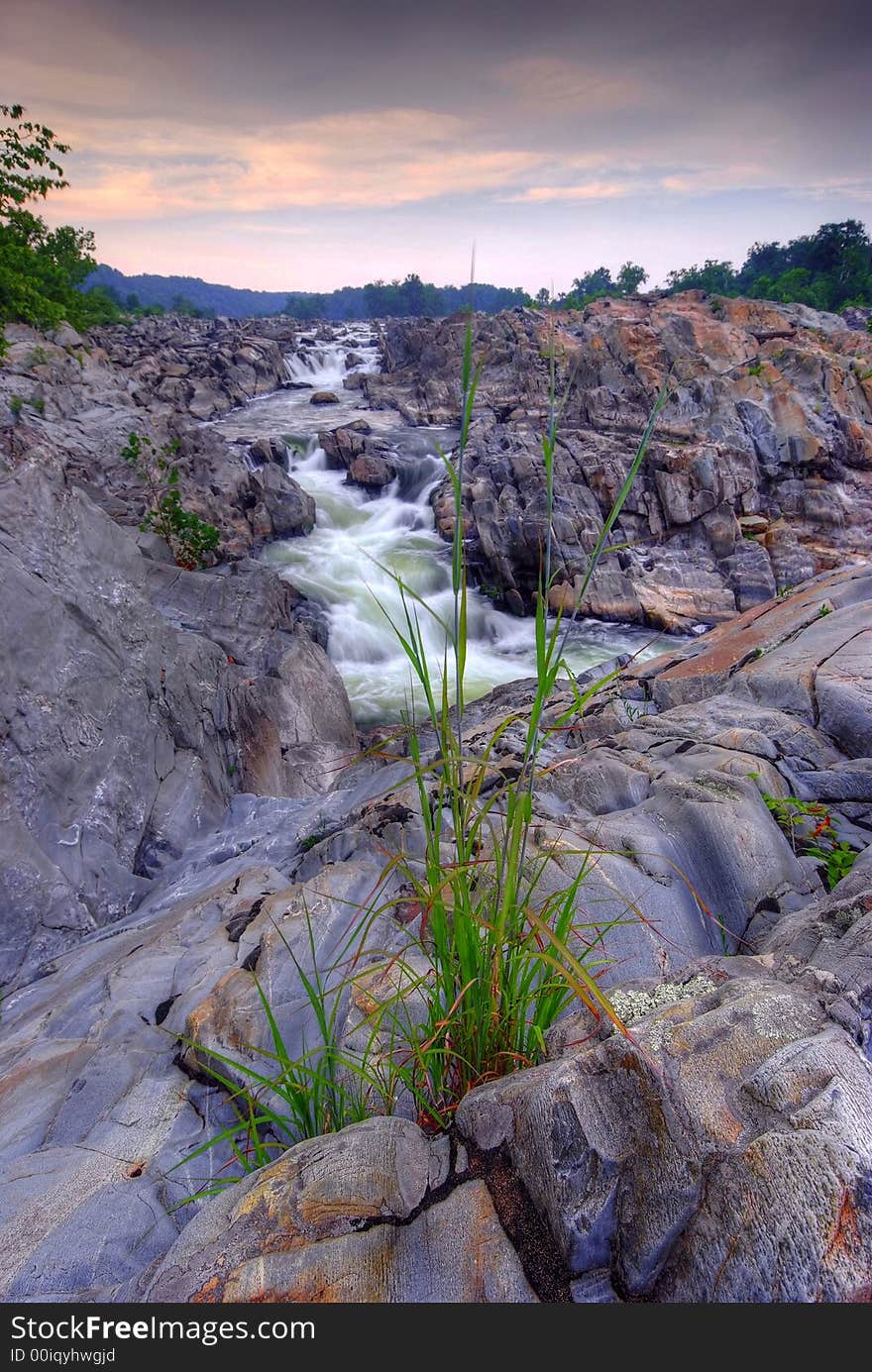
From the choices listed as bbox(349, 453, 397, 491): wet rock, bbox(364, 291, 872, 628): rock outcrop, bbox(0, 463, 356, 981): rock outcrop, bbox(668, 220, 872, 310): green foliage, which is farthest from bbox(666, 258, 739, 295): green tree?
bbox(0, 463, 356, 981): rock outcrop

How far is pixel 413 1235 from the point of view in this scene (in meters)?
1.30

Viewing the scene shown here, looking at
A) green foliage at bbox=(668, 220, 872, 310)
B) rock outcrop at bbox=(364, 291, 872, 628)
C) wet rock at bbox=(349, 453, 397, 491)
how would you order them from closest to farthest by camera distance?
rock outcrop at bbox=(364, 291, 872, 628)
wet rock at bbox=(349, 453, 397, 491)
green foliage at bbox=(668, 220, 872, 310)

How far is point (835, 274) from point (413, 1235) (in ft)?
200

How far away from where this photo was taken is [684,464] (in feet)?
59.3

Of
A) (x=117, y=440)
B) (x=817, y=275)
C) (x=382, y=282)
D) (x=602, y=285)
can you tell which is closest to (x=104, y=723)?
(x=117, y=440)

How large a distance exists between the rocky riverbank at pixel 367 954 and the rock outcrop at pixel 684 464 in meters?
7.40

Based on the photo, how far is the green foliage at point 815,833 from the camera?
3166 mm

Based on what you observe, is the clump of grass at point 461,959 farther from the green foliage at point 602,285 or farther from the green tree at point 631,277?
the green tree at point 631,277

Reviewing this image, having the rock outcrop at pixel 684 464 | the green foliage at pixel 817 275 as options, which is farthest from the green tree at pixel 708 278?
the rock outcrop at pixel 684 464

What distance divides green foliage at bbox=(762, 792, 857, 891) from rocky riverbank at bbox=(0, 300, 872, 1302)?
2.4 inches

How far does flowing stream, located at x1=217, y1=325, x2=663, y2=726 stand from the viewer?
12172 mm

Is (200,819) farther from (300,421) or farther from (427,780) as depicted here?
(300,421)

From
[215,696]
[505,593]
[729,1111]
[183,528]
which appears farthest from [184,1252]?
[505,593]

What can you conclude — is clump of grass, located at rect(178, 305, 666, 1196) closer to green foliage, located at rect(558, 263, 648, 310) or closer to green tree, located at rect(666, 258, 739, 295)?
green foliage, located at rect(558, 263, 648, 310)
